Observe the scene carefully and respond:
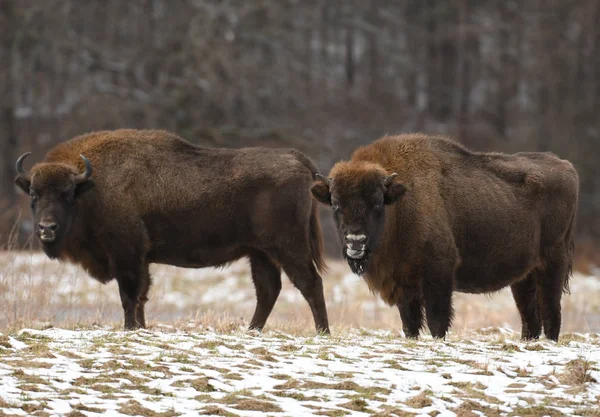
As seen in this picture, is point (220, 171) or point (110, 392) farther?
point (220, 171)

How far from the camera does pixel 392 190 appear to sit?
33.3 feet

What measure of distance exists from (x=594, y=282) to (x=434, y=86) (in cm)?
2169

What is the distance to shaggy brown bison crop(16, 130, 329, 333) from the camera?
11.3 meters

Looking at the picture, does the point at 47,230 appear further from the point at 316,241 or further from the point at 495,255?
the point at 495,255

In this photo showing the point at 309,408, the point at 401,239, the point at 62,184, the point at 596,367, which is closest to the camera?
the point at 309,408

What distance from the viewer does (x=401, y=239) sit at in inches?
407

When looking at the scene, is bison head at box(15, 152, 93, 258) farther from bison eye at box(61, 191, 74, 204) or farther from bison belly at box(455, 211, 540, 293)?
bison belly at box(455, 211, 540, 293)

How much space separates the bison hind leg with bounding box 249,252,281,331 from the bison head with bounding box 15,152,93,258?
2.14m

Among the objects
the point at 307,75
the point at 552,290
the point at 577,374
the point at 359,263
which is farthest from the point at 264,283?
the point at 307,75

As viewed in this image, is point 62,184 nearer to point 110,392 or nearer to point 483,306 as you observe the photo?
point 110,392

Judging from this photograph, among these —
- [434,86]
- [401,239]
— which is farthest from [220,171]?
[434,86]

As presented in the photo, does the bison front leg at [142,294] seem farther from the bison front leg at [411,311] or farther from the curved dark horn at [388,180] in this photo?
the curved dark horn at [388,180]

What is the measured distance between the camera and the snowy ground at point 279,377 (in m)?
6.98

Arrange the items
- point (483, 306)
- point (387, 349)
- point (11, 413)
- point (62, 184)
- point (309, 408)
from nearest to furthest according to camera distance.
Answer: point (11, 413) → point (309, 408) → point (387, 349) → point (62, 184) → point (483, 306)
